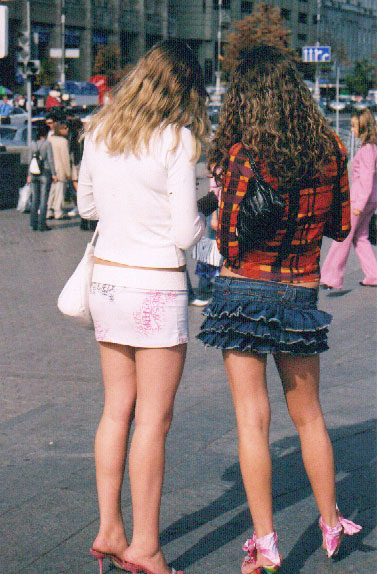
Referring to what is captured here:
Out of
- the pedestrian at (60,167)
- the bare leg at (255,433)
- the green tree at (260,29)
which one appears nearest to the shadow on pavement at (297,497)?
the bare leg at (255,433)

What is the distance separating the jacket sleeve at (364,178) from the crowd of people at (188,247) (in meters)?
6.32

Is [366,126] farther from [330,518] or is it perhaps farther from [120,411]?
[120,411]

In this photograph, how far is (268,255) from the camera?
10.8 ft

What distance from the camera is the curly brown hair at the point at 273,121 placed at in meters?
3.18

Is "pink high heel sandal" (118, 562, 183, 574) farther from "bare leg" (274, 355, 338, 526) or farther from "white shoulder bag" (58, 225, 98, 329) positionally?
A: "white shoulder bag" (58, 225, 98, 329)

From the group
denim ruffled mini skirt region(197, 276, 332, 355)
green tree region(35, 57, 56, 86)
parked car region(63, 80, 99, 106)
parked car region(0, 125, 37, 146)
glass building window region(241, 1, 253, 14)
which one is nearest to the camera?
denim ruffled mini skirt region(197, 276, 332, 355)

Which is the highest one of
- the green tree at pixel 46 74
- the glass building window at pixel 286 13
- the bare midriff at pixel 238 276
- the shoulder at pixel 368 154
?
the glass building window at pixel 286 13

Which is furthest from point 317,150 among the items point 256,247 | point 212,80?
point 212,80

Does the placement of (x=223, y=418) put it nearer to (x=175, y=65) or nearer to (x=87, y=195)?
(x=87, y=195)

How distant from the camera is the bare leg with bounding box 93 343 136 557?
3408mm

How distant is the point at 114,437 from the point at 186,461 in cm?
132

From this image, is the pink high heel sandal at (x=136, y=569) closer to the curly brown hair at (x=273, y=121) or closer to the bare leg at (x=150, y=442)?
the bare leg at (x=150, y=442)

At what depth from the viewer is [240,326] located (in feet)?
10.8

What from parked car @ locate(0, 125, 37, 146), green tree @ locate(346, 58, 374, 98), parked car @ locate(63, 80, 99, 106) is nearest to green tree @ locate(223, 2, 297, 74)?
parked car @ locate(63, 80, 99, 106)
